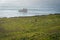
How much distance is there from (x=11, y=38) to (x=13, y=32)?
7.21 feet

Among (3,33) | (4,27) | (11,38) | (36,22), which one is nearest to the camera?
(11,38)

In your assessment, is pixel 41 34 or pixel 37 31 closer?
pixel 41 34

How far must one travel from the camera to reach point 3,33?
60.4ft

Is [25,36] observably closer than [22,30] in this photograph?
Yes

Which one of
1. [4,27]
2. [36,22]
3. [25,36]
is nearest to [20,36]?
[25,36]

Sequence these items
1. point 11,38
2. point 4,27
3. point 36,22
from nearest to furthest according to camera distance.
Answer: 1. point 11,38
2. point 4,27
3. point 36,22

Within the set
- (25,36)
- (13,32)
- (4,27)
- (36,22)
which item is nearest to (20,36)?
(25,36)

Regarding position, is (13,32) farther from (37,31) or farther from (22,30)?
(37,31)

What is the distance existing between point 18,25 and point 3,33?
10.8 feet

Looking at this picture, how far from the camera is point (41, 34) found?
17.3m

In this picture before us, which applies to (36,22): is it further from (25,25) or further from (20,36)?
(20,36)

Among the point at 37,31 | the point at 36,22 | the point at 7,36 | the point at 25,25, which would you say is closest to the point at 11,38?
the point at 7,36

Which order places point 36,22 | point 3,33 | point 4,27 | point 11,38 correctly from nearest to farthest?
1. point 11,38
2. point 3,33
3. point 4,27
4. point 36,22

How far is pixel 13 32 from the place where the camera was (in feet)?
61.7
